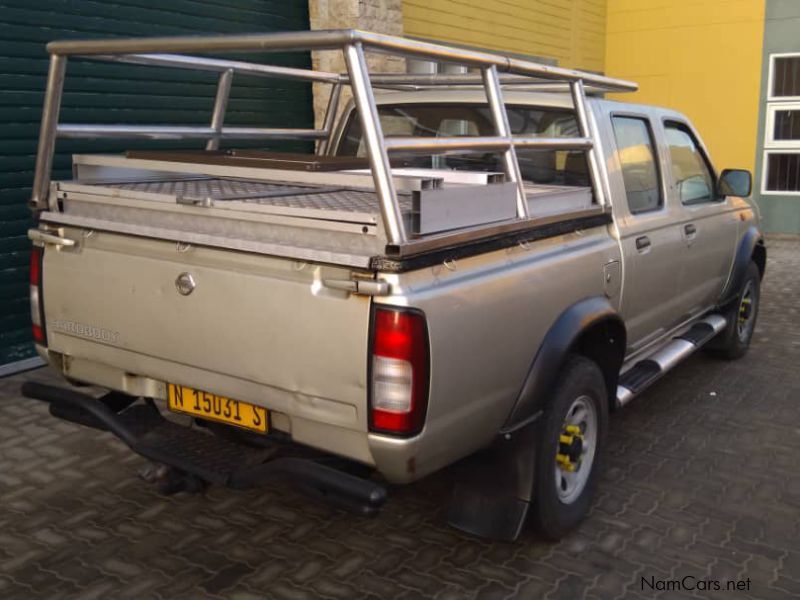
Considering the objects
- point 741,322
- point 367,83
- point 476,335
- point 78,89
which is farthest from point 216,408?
point 741,322

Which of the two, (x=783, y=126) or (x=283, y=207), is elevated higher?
(x=783, y=126)

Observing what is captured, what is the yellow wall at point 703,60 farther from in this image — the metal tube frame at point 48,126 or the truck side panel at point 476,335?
the metal tube frame at point 48,126

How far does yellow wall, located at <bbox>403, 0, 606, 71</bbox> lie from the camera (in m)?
10.1

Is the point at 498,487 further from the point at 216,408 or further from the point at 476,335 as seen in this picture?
A: the point at 216,408

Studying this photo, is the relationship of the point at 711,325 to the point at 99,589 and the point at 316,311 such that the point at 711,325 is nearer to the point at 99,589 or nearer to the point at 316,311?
the point at 316,311

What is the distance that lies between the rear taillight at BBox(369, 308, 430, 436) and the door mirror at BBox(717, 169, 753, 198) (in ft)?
12.5

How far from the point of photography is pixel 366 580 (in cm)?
329

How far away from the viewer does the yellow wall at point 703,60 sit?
14.0m

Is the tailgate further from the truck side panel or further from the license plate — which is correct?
the truck side panel

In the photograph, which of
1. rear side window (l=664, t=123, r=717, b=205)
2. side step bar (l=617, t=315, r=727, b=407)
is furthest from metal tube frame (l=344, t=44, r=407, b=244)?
rear side window (l=664, t=123, r=717, b=205)

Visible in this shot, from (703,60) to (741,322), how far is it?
9.48m

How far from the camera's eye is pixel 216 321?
2898 mm

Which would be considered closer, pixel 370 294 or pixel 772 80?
pixel 370 294

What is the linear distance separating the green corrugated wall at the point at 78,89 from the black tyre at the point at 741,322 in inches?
191
